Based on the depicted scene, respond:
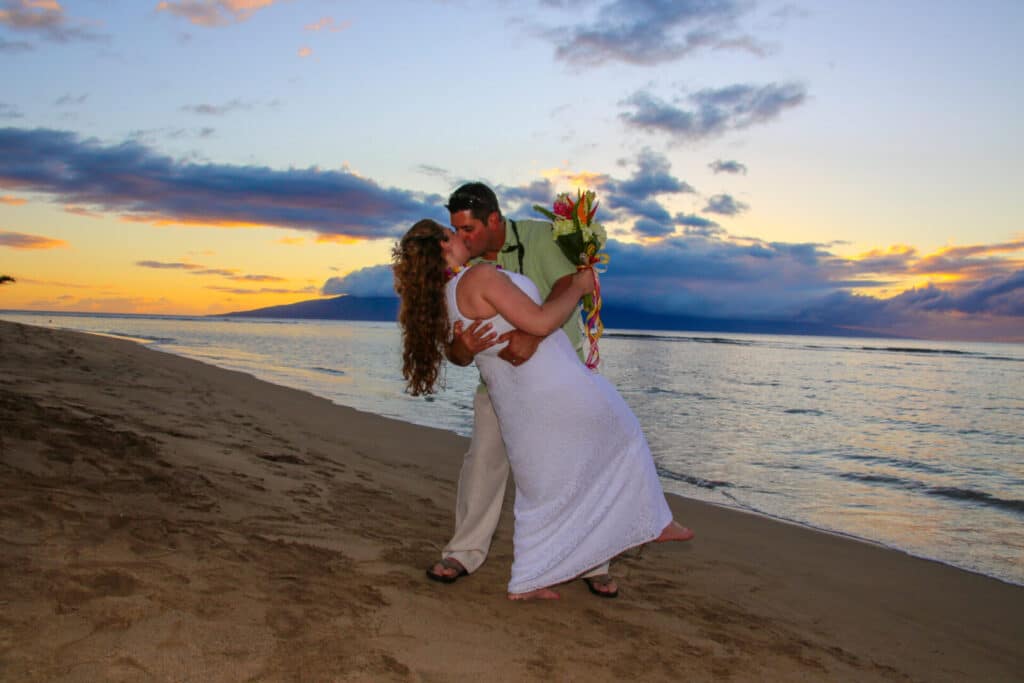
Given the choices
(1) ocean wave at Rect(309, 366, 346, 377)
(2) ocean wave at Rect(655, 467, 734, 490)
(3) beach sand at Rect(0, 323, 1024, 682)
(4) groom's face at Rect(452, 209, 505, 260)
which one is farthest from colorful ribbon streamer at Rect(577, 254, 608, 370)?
(1) ocean wave at Rect(309, 366, 346, 377)

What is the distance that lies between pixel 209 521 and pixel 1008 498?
934 centimetres

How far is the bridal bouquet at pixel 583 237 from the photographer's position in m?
3.53

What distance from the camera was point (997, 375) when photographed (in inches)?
1401

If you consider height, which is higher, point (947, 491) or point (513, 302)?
point (513, 302)

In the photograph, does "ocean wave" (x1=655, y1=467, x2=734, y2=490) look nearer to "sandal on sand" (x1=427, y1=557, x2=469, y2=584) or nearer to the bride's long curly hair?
"sandal on sand" (x1=427, y1=557, x2=469, y2=584)

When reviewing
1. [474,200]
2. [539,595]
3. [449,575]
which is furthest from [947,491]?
[474,200]

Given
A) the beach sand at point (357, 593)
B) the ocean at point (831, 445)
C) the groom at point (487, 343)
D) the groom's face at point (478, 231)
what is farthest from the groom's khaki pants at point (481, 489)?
the ocean at point (831, 445)

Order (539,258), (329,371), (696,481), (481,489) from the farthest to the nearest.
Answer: (329,371) < (696,481) < (481,489) < (539,258)

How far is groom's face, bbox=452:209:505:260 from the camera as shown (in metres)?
3.48

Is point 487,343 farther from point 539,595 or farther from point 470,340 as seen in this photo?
point 539,595

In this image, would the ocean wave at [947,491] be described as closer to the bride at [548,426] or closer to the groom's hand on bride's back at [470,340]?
the bride at [548,426]

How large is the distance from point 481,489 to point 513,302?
120 cm

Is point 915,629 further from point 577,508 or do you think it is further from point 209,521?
point 209,521

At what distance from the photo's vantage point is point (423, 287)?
11.4ft
